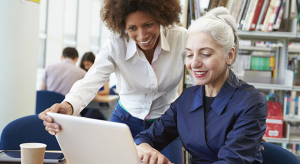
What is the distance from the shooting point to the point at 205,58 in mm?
1107

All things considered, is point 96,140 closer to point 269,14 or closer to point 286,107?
point 269,14

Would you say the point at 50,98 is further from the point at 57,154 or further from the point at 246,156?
the point at 246,156

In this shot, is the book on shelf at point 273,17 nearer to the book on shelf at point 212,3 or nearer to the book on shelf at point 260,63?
the book on shelf at point 260,63

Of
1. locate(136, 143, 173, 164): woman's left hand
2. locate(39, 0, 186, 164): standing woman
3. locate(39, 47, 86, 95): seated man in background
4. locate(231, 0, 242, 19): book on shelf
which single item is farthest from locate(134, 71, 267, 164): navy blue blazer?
locate(39, 47, 86, 95): seated man in background

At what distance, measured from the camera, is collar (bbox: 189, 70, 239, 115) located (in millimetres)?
1099

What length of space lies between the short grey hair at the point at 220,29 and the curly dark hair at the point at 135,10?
1.02 ft

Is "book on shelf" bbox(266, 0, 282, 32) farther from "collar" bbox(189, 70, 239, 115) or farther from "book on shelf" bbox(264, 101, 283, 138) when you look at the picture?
"collar" bbox(189, 70, 239, 115)

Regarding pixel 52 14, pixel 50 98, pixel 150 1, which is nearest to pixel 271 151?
pixel 150 1

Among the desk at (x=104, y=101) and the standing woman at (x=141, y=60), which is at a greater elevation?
the standing woman at (x=141, y=60)

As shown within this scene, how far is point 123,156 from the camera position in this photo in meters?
0.78

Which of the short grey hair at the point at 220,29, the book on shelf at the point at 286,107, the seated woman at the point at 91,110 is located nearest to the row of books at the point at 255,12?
the book on shelf at the point at 286,107

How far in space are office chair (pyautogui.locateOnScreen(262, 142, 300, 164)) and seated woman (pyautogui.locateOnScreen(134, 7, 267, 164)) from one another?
134 millimetres

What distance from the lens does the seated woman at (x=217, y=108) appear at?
3.18ft

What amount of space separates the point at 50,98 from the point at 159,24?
1870 millimetres
